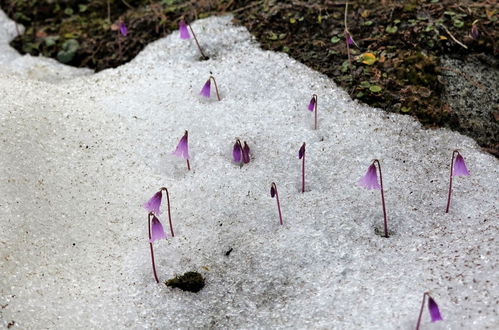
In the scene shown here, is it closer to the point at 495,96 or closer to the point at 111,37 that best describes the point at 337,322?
the point at 495,96

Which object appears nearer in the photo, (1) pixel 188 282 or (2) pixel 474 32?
(1) pixel 188 282

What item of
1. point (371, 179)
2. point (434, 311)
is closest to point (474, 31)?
point (371, 179)

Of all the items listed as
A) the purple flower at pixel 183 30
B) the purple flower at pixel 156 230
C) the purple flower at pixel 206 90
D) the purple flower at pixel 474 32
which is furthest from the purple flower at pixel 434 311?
the purple flower at pixel 183 30

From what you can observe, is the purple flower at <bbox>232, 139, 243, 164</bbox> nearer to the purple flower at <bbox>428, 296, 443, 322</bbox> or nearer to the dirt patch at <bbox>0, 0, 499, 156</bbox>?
the dirt patch at <bbox>0, 0, 499, 156</bbox>

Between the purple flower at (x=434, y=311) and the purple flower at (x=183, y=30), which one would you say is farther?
the purple flower at (x=183, y=30)

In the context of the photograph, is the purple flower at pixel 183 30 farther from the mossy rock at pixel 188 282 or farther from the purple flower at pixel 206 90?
the mossy rock at pixel 188 282

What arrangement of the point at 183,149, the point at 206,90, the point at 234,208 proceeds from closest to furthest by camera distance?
the point at 234,208 → the point at 183,149 → the point at 206,90

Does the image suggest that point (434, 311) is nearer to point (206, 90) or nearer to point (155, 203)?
point (155, 203)
